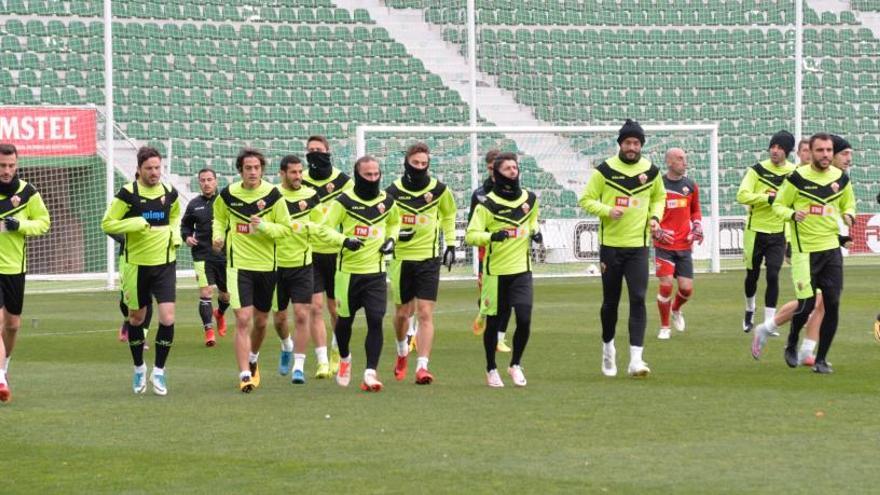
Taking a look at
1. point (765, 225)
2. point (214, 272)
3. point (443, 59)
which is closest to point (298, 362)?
point (214, 272)

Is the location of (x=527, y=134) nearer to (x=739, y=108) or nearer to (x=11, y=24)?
(x=739, y=108)

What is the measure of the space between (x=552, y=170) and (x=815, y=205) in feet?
70.1

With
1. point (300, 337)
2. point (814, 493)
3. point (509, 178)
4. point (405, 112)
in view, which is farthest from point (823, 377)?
point (405, 112)

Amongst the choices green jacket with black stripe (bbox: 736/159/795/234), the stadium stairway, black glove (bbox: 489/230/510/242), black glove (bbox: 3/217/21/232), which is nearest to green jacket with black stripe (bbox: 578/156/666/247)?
black glove (bbox: 489/230/510/242)

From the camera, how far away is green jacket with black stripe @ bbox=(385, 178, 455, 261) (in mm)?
13133

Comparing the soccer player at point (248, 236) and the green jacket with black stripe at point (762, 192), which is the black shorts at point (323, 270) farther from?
the green jacket with black stripe at point (762, 192)

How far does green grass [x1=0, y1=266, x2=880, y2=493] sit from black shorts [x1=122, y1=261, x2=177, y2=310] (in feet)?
2.54

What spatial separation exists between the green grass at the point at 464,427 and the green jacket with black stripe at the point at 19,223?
1098 mm

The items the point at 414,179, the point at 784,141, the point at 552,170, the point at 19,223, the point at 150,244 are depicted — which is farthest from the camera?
the point at 552,170

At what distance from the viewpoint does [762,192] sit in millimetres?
17234

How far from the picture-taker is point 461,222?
110ft

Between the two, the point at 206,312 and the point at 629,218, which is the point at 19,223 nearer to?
the point at 629,218

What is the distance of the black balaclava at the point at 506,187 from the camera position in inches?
499

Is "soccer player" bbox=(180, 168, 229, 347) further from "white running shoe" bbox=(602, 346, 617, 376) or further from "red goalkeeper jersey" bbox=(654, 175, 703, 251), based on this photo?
"white running shoe" bbox=(602, 346, 617, 376)
